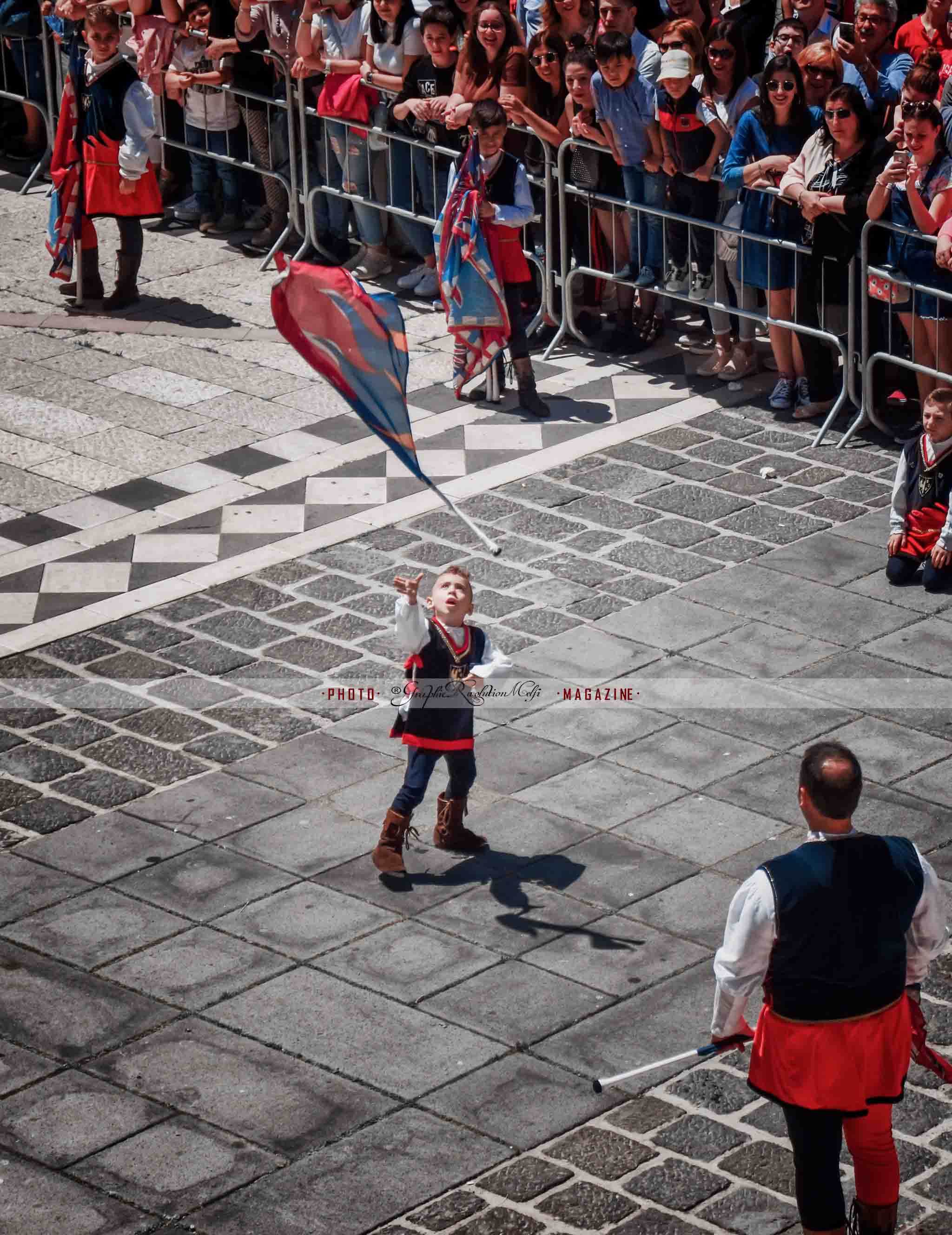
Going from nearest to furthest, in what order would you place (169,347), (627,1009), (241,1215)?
1. (241,1215)
2. (627,1009)
3. (169,347)

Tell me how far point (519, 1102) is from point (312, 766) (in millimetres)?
2653

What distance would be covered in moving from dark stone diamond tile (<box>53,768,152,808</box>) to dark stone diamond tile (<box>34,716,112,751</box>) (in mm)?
304

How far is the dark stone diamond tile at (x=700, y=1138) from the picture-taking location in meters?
6.68

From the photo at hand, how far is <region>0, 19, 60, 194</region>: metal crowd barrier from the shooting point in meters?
18.1

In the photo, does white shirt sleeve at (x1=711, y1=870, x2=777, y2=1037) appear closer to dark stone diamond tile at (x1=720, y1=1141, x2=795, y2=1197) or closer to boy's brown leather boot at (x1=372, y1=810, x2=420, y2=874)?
dark stone diamond tile at (x1=720, y1=1141, x2=795, y2=1197)

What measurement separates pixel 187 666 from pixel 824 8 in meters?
6.38

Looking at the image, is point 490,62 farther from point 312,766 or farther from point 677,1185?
point 677,1185

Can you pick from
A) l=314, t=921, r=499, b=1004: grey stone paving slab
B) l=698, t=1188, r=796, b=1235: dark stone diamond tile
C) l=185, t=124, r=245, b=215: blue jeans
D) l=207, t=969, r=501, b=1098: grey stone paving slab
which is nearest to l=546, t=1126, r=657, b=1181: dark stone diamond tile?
l=698, t=1188, r=796, b=1235: dark stone diamond tile

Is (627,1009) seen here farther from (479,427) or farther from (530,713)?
(479,427)

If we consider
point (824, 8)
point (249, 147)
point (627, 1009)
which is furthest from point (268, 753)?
point (249, 147)

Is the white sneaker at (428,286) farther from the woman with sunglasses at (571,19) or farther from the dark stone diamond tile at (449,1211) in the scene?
the dark stone diamond tile at (449,1211)

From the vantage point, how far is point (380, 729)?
9.58 m

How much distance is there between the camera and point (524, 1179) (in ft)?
21.5

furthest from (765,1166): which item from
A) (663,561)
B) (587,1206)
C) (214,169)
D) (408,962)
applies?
(214,169)
